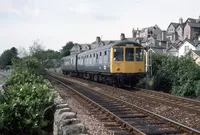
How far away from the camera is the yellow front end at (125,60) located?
64.0 feet

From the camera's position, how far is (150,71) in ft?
72.8

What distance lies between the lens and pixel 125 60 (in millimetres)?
19656

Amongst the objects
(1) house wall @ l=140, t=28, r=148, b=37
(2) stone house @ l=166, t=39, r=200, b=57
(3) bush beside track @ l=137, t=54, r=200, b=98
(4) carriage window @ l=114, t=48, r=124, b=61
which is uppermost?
(1) house wall @ l=140, t=28, r=148, b=37

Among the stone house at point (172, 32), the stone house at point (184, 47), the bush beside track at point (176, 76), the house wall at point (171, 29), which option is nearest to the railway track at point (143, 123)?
the bush beside track at point (176, 76)

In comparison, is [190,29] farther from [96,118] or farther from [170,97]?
[96,118]

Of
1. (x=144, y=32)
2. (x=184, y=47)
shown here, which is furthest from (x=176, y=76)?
(x=144, y=32)

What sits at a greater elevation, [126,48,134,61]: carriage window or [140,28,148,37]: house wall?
[140,28,148,37]: house wall

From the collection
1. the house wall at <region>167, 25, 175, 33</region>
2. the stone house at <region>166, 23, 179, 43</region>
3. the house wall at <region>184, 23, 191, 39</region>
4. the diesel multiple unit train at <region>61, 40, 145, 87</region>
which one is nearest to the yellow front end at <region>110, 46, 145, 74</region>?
the diesel multiple unit train at <region>61, 40, 145, 87</region>

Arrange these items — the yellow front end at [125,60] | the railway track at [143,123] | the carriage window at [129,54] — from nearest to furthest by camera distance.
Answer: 1. the railway track at [143,123]
2. the yellow front end at [125,60]
3. the carriage window at [129,54]

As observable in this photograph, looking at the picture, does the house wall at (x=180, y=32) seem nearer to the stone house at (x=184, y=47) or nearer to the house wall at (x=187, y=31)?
the house wall at (x=187, y=31)

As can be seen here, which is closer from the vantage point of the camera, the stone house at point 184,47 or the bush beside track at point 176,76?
the bush beside track at point 176,76

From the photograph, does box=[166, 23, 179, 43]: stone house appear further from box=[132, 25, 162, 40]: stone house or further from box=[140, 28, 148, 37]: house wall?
box=[140, 28, 148, 37]: house wall

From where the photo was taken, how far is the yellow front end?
19.5m

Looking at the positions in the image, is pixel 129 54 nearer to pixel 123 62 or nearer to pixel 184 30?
pixel 123 62
